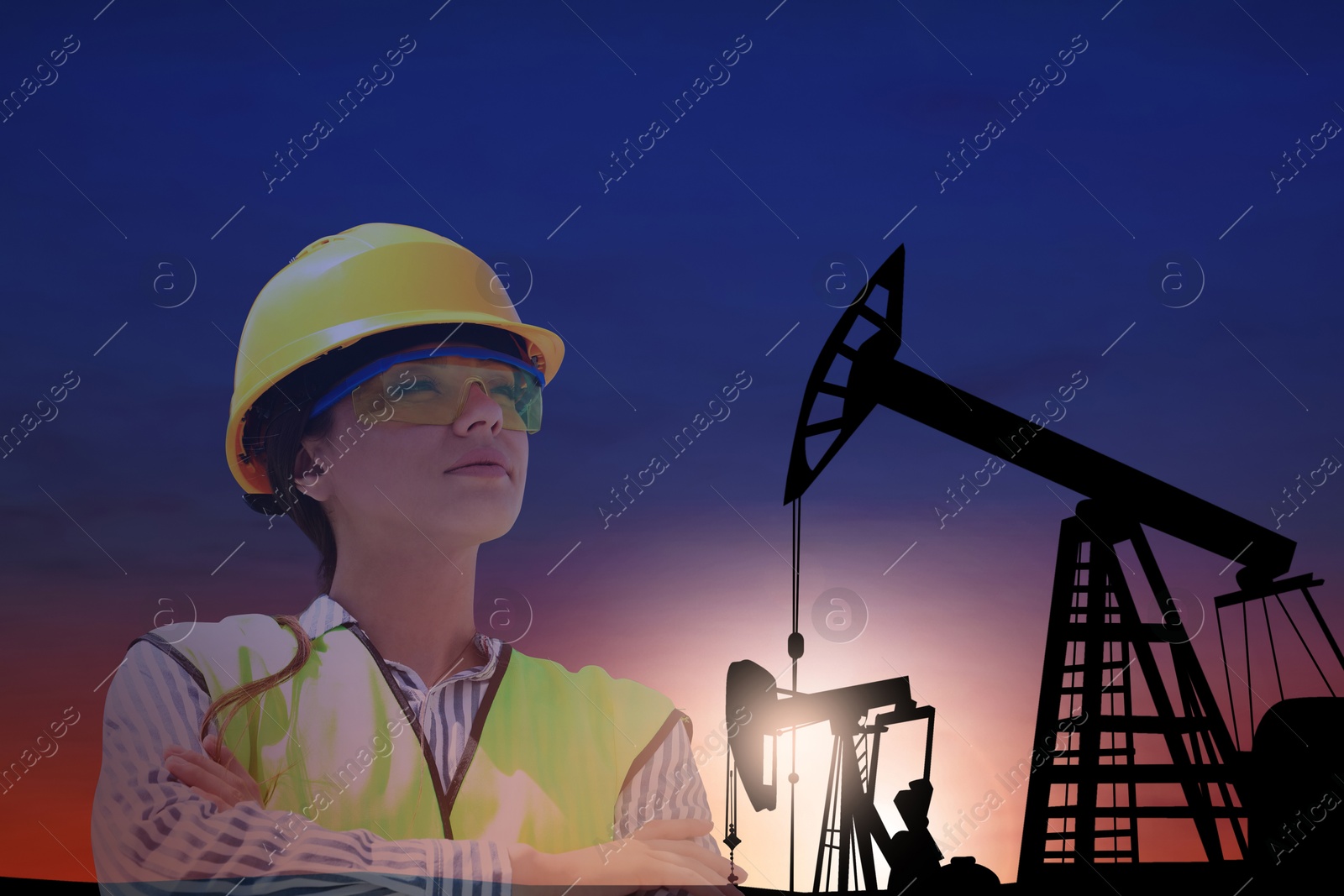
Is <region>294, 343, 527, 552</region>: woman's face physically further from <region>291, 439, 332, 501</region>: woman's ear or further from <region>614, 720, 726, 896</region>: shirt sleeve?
<region>614, 720, 726, 896</region>: shirt sleeve

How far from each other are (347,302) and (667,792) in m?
2.84

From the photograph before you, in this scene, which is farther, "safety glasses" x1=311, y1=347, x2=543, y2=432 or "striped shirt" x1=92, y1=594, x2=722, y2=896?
"safety glasses" x1=311, y1=347, x2=543, y2=432

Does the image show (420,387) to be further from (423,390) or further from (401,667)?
(401,667)

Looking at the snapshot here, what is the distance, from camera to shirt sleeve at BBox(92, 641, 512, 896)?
408cm

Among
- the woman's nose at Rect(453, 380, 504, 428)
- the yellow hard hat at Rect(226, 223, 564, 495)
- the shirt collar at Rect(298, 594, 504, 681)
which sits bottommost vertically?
the shirt collar at Rect(298, 594, 504, 681)

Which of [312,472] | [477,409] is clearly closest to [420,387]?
[477,409]

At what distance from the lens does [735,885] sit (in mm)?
4863

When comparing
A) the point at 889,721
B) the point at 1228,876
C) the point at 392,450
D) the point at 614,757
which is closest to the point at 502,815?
the point at 614,757

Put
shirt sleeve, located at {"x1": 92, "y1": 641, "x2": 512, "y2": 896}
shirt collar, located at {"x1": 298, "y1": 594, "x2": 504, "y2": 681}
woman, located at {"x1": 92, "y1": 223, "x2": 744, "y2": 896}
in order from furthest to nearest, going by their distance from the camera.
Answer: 1. shirt collar, located at {"x1": 298, "y1": 594, "x2": 504, "y2": 681}
2. woman, located at {"x1": 92, "y1": 223, "x2": 744, "y2": 896}
3. shirt sleeve, located at {"x1": 92, "y1": 641, "x2": 512, "y2": 896}

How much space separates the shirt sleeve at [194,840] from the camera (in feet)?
13.4

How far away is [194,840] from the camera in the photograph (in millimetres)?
4070

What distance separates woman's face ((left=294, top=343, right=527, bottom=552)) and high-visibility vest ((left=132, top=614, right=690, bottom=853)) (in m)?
0.54

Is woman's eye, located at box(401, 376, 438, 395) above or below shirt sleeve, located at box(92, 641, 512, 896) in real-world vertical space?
above

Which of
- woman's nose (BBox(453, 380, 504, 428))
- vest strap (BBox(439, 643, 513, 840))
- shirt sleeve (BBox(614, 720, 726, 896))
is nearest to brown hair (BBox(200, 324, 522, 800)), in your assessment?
woman's nose (BBox(453, 380, 504, 428))
